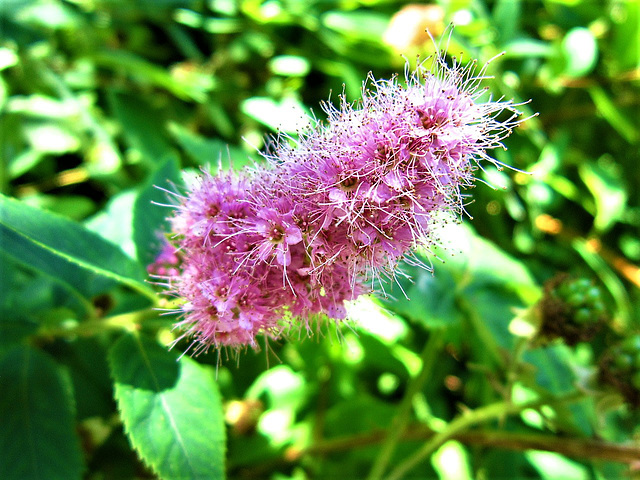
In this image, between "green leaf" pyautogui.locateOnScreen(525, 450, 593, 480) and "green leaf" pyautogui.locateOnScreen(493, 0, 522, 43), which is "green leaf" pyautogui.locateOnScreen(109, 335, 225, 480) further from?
"green leaf" pyautogui.locateOnScreen(493, 0, 522, 43)

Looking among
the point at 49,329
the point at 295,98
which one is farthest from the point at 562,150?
the point at 49,329

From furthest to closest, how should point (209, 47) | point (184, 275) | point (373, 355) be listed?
point (209, 47) → point (373, 355) → point (184, 275)

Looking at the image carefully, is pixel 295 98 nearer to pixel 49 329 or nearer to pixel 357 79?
pixel 357 79

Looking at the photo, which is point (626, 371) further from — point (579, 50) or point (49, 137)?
point (49, 137)

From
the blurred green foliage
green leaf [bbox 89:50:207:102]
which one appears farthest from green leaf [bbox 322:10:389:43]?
green leaf [bbox 89:50:207:102]

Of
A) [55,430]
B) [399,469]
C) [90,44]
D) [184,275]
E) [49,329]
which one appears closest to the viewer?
[184,275]
